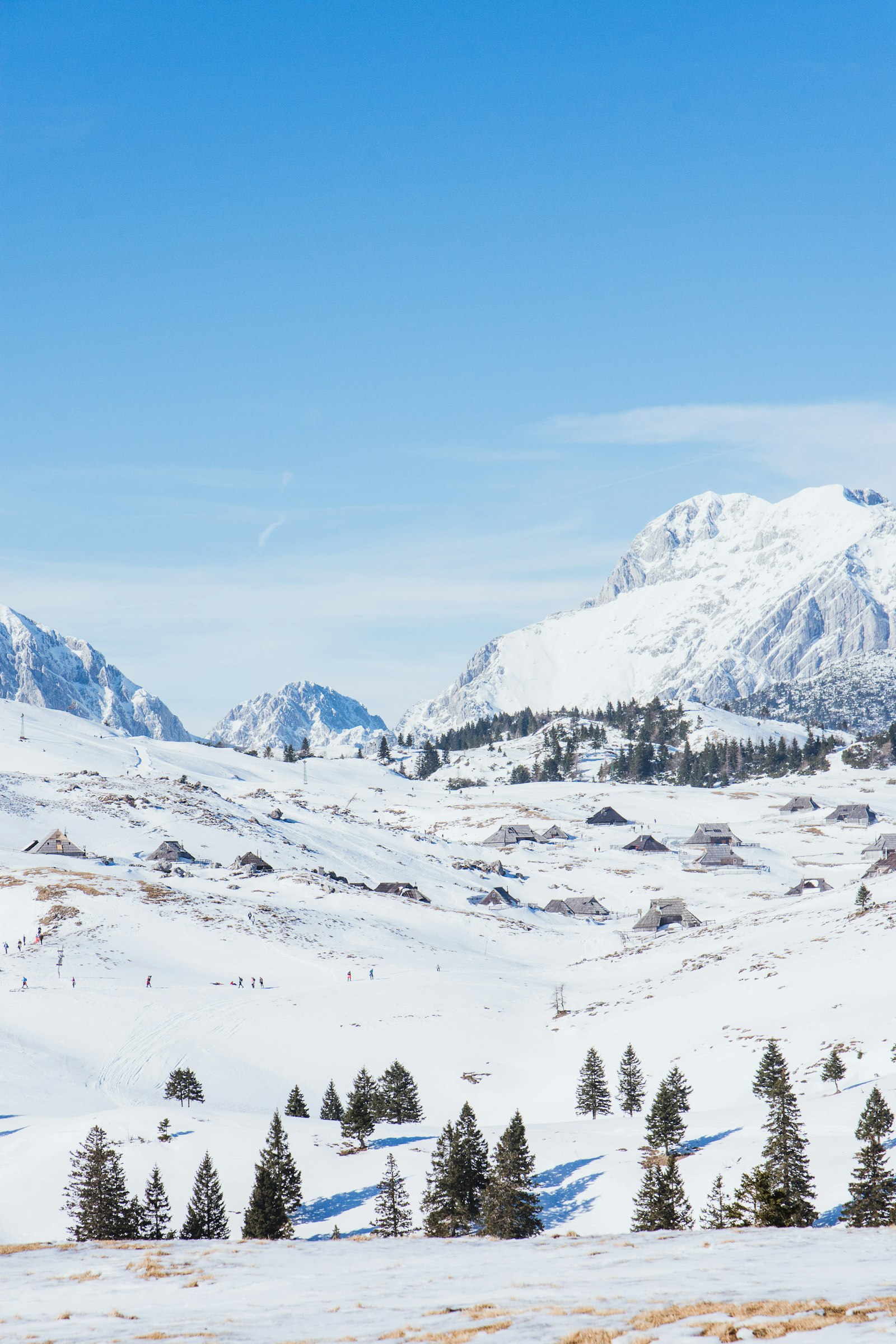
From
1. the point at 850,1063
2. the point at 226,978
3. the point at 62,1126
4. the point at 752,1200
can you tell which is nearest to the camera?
the point at 752,1200

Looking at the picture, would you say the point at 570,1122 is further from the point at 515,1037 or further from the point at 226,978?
the point at 226,978

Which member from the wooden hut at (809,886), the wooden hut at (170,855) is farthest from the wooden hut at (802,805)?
the wooden hut at (170,855)

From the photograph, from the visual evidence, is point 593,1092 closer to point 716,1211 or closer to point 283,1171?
point 716,1211

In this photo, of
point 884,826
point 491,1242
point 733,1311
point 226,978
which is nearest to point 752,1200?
point 491,1242

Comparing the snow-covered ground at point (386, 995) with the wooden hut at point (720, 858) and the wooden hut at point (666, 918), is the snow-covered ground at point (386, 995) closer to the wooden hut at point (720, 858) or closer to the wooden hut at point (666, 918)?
the wooden hut at point (666, 918)

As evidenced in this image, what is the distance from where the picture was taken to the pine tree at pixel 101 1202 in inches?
1126

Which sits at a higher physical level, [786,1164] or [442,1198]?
[786,1164]

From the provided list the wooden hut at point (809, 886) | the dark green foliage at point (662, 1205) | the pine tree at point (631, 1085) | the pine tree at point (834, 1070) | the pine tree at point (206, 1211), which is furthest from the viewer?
the wooden hut at point (809, 886)

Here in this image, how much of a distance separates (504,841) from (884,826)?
51967mm

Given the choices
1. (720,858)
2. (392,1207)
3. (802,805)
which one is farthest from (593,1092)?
(802,805)

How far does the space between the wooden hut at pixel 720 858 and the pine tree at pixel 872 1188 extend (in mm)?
90742

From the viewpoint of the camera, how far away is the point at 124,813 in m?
116

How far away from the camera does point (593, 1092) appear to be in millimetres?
42562

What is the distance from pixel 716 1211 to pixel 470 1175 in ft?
25.1
